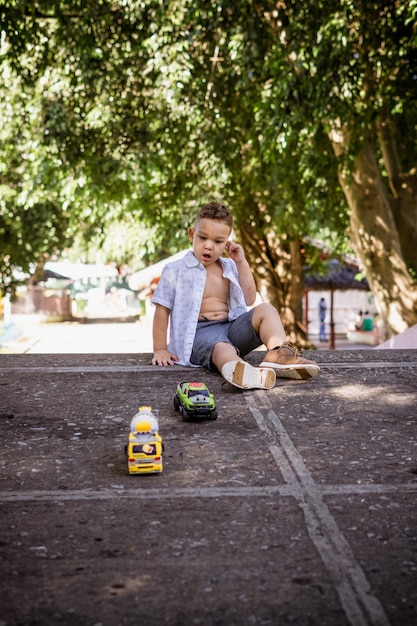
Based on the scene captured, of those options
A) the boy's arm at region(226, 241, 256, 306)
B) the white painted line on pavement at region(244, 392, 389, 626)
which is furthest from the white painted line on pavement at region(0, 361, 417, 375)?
the white painted line on pavement at region(244, 392, 389, 626)

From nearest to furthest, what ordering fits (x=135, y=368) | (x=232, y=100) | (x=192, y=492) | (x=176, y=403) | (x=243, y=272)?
(x=192, y=492) < (x=176, y=403) < (x=135, y=368) < (x=243, y=272) < (x=232, y=100)

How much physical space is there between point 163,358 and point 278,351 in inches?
32.9

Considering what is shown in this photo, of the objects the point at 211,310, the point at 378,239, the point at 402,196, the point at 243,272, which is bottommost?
the point at 211,310

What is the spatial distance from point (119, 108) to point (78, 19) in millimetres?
1637

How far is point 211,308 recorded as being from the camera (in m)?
5.50

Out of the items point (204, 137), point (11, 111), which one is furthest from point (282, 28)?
point (11, 111)

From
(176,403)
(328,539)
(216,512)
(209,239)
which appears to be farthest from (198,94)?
(328,539)

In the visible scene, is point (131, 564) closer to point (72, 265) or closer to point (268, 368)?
point (268, 368)

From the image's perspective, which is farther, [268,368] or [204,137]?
[204,137]

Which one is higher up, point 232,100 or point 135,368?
point 232,100

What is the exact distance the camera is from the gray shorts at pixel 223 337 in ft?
16.4

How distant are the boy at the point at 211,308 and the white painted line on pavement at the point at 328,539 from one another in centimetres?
140

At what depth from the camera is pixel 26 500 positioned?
9.01 feet

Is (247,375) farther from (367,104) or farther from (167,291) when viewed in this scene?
(367,104)
